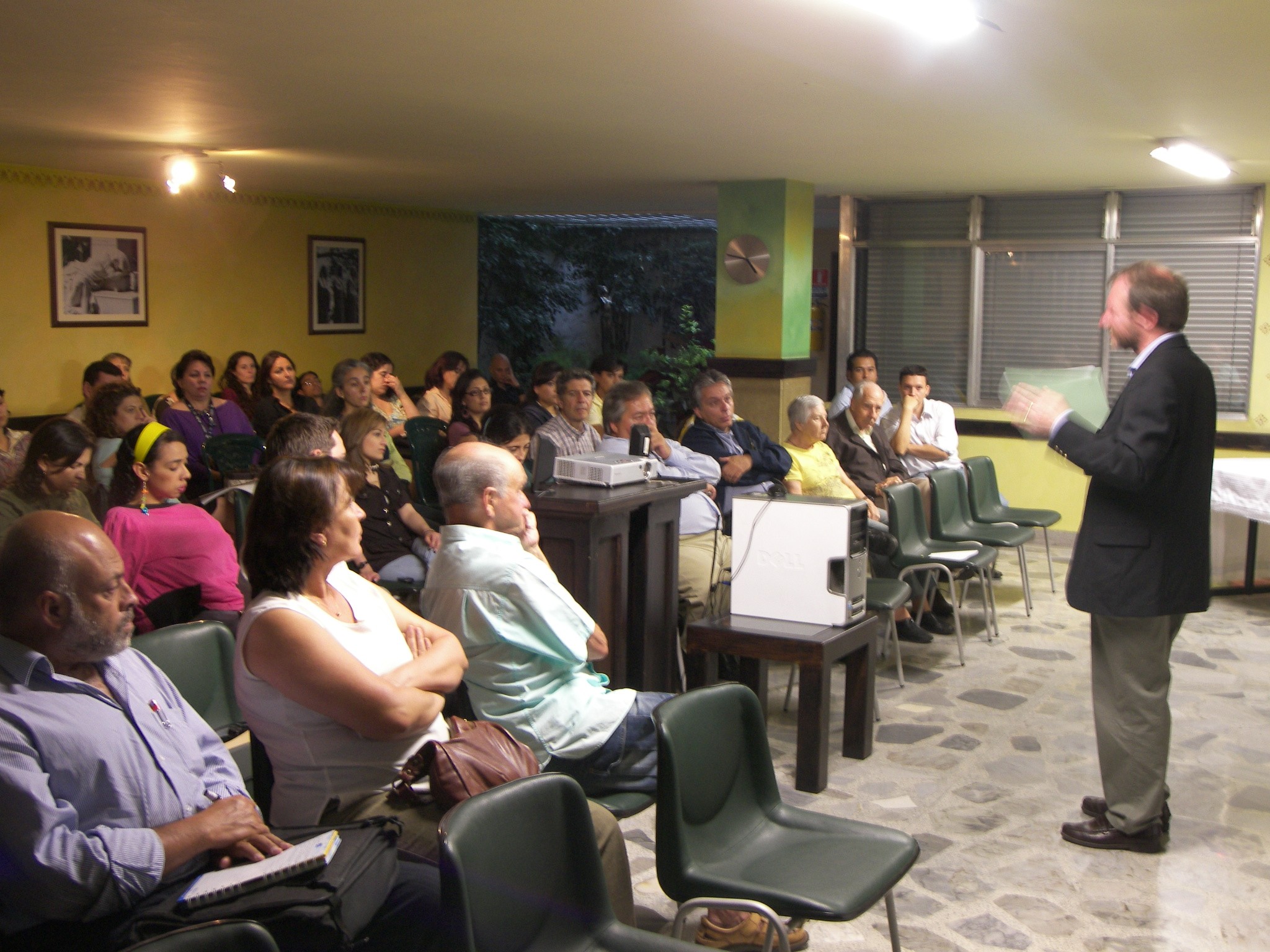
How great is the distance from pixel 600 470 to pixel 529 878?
2.19 m

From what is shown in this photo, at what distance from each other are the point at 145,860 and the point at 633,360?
1345 centimetres

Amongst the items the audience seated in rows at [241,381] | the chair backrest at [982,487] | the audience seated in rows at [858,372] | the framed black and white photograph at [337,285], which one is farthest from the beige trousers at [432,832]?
the framed black and white photograph at [337,285]

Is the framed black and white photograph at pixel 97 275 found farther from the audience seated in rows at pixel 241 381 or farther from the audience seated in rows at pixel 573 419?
the audience seated in rows at pixel 573 419

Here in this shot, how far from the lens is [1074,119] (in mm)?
5605

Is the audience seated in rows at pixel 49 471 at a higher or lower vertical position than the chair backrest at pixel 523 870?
higher

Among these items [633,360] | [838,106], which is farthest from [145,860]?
[633,360]

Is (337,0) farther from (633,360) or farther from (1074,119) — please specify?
(633,360)

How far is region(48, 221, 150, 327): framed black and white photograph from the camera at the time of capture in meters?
8.65

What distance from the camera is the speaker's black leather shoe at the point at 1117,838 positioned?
3586mm

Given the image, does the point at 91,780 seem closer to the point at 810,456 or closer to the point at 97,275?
the point at 810,456

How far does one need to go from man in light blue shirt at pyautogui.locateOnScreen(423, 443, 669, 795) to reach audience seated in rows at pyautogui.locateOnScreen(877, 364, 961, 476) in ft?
15.8

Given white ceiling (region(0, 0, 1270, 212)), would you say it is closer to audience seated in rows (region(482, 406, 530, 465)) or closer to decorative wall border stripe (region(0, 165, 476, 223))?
decorative wall border stripe (region(0, 165, 476, 223))

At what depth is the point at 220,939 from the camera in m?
1.60

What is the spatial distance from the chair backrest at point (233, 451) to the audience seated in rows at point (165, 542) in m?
2.39
